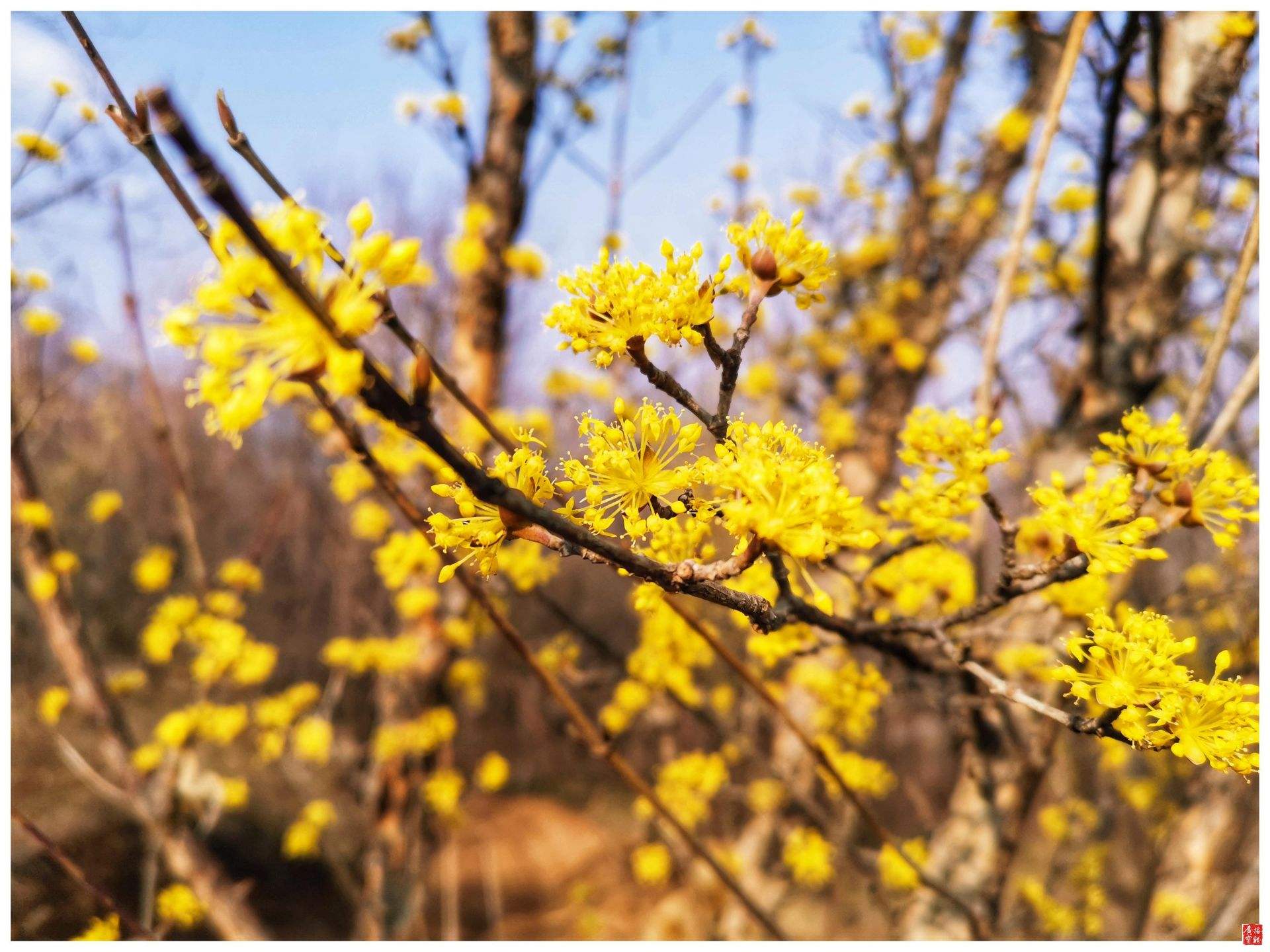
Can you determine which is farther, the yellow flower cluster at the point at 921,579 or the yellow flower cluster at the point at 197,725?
the yellow flower cluster at the point at 197,725

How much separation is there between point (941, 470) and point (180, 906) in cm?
404

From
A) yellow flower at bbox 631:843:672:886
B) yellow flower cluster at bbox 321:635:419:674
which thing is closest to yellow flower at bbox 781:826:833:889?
yellow flower at bbox 631:843:672:886

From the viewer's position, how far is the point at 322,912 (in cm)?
Result: 555

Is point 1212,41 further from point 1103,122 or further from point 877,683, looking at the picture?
point 877,683

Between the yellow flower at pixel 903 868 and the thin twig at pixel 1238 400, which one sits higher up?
the thin twig at pixel 1238 400

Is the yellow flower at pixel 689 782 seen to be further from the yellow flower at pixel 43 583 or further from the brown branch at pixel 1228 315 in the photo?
the yellow flower at pixel 43 583

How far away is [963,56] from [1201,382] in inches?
168

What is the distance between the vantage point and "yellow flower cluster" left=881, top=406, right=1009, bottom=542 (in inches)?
51.8

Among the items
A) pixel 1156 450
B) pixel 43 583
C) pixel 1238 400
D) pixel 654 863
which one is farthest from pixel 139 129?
pixel 654 863

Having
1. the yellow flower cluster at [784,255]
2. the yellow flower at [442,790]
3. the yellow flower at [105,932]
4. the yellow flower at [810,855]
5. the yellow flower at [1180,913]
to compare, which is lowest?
the yellow flower at [1180,913]

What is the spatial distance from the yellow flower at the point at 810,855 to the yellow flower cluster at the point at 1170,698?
10.6 feet

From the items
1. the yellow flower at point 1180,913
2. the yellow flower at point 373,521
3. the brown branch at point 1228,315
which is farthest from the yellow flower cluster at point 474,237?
the yellow flower at point 1180,913

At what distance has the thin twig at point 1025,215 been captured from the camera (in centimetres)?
166

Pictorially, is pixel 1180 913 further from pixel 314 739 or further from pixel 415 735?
pixel 314 739
